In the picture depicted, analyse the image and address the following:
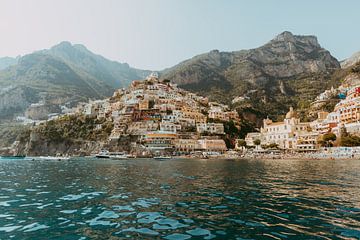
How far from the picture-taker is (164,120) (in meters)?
130

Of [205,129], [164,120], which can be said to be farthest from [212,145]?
[164,120]

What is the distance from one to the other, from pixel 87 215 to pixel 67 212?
1374 mm

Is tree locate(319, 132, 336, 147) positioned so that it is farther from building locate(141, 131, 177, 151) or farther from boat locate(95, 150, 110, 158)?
boat locate(95, 150, 110, 158)

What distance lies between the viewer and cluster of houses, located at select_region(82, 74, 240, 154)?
116 m

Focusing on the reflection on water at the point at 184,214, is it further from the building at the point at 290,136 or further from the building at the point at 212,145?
the building at the point at 212,145

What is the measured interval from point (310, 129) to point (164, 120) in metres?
61.9

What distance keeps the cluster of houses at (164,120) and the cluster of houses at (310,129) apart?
20079 mm

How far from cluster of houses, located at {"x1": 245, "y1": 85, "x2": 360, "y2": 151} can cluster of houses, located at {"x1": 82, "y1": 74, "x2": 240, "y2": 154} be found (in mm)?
20079

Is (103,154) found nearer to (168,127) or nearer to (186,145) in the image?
(168,127)

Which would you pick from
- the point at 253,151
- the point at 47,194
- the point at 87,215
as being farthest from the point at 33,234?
the point at 253,151

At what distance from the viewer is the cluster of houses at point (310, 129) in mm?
96188

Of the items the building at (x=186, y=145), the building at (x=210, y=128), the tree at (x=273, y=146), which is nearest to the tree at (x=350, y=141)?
the tree at (x=273, y=146)

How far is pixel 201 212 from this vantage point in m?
14.0

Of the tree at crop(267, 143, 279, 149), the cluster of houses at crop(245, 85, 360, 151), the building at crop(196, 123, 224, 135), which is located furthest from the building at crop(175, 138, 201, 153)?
the tree at crop(267, 143, 279, 149)
